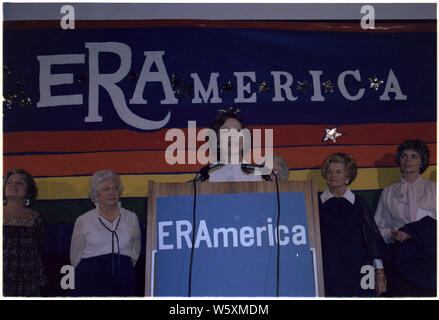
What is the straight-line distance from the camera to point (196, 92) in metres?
3.31

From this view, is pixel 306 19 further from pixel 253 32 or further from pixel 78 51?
pixel 78 51

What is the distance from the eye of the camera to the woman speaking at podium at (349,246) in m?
2.81

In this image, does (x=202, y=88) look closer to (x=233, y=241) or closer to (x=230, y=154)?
(x=230, y=154)

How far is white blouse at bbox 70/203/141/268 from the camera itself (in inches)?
116

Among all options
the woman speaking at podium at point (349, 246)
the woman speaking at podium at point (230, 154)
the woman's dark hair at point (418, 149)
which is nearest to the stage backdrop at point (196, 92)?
the woman's dark hair at point (418, 149)

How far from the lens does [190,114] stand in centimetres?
330

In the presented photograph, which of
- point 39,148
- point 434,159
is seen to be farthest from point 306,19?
point 39,148

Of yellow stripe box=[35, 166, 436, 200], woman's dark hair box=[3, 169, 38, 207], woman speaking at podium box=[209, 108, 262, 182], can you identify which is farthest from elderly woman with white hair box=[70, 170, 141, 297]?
woman speaking at podium box=[209, 108, 262, 182]

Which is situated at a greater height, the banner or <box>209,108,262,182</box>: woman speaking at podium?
the banner

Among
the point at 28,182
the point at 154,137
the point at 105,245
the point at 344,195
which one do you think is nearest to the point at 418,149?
the point at 344,195

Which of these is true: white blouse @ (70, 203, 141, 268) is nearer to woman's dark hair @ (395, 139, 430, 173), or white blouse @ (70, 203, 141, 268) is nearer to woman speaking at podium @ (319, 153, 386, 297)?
woman speaking at podium @ (319, 153, 386, 297)

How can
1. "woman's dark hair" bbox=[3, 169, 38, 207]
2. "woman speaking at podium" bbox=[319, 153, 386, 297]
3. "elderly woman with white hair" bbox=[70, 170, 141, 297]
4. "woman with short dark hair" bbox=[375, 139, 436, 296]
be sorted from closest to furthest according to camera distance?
"woman speaking at podium" bbox=[319, 153, 386, 297]
"elderly woman with white hair" bbox=[70, 170, 141, 297]
"woman with short dark hair" bbox=[375, 139, 436, 296]
"woman's dark hair" bbox=[3, 169, 38, 207]

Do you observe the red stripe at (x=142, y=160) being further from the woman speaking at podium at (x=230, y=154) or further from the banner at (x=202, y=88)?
the woman speaking at podium at (x=230, y=154)
